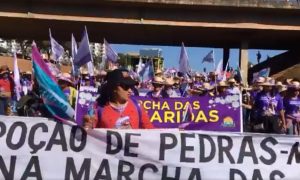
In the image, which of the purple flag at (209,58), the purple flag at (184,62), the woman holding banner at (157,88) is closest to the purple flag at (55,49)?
the purple flag at (184,62)

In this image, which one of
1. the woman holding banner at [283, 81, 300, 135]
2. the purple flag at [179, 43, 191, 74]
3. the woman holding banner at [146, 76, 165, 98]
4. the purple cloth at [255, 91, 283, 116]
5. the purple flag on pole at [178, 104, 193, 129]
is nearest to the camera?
the purple flag on pole at [178, 104, 193, 129]

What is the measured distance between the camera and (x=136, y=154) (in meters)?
6.86

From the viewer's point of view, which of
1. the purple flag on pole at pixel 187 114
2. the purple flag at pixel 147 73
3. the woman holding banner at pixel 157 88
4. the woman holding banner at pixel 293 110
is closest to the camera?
the purple flag on pole at pixel 187 114

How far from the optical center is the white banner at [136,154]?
672 cm

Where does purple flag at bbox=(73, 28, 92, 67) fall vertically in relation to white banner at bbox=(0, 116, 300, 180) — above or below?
above

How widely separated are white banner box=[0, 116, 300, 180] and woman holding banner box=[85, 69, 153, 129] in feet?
1.11

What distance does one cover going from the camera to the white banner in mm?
6723

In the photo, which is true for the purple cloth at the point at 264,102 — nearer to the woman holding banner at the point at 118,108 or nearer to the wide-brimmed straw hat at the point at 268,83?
the wide-brimmed straw hat at the point at 268,83

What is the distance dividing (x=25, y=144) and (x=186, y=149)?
1.60m

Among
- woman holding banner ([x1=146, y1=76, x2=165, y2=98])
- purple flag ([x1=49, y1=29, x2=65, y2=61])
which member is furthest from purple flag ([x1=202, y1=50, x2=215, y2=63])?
woman holding banner ([x1=146, y1=76, x2=165, y2=98])

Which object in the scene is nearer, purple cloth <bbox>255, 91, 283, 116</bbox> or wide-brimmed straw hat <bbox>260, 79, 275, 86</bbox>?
purple cloth <bbox>255, 91, 283, 116</bbox>

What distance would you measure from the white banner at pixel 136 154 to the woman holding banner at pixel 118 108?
1.11 ft

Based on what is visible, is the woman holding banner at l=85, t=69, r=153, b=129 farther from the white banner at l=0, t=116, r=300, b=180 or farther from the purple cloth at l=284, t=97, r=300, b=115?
the purple cloth at l=284, t=97, r=300, b=115

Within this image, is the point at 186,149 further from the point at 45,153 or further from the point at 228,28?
the point at 228,28
